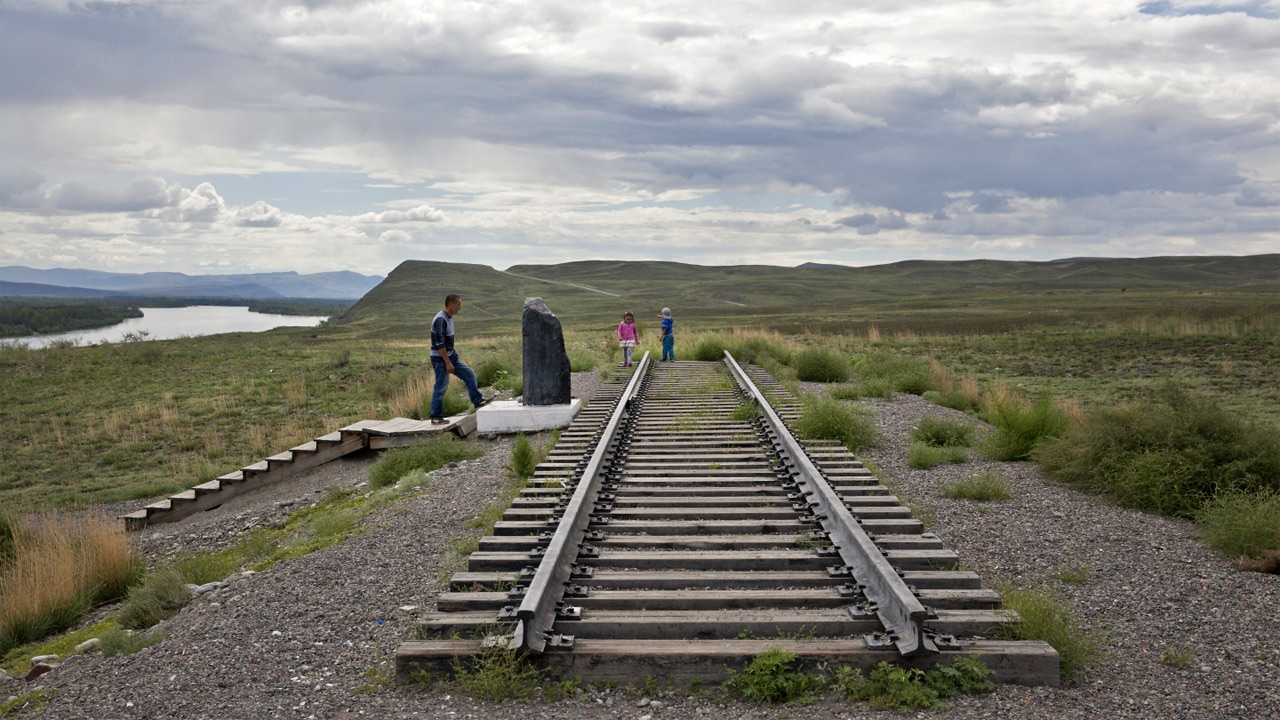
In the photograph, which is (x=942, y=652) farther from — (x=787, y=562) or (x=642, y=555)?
(x=642, y=555)

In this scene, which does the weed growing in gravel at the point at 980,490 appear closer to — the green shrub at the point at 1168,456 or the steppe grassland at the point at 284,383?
the green shrub at the point at 1168,456

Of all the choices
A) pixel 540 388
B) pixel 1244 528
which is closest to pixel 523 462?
pixel 540 388

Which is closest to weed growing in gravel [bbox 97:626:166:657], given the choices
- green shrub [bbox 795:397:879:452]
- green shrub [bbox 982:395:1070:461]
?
green shrub [bbox 795:397:879:452]

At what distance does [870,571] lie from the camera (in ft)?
15.6

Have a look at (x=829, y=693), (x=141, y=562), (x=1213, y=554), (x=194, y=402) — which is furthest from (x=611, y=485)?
(x=194, y=402)

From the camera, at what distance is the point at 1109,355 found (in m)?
26.7

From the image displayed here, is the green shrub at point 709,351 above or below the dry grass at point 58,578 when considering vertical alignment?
above

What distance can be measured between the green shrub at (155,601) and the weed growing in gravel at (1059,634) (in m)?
5.42

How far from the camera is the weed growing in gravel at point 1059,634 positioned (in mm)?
4102

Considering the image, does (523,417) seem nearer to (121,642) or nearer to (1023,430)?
(1023,430)

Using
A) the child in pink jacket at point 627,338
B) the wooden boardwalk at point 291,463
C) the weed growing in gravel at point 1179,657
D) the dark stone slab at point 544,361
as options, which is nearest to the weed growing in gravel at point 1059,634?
the weed growing in gravel at point 1179,657

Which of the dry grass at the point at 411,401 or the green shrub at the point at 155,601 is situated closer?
the green shrub at the point at 155,601

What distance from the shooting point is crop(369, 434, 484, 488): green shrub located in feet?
33.8

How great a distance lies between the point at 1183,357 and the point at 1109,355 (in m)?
1.99
